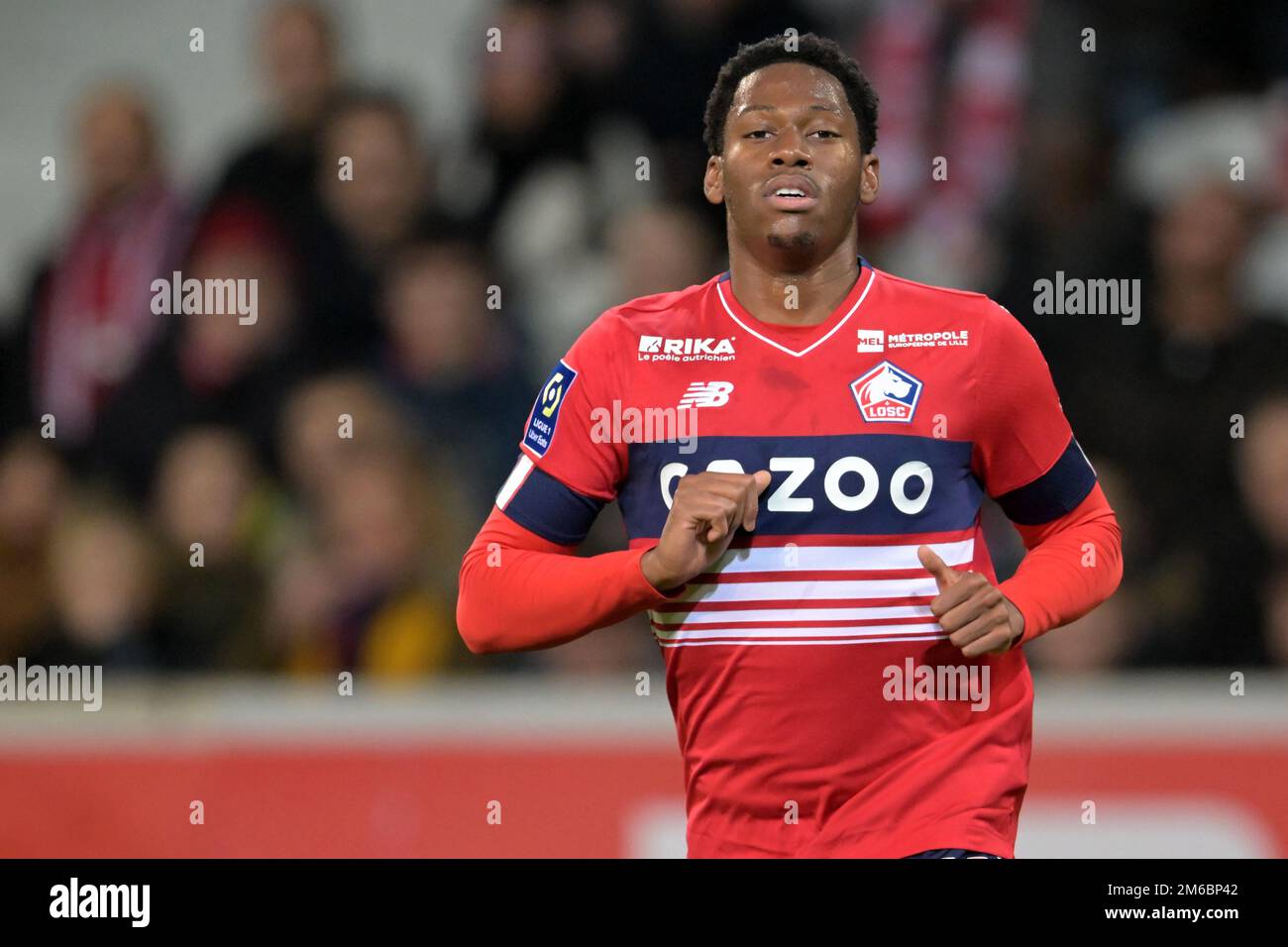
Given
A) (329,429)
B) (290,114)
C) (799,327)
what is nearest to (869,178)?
(799,327)

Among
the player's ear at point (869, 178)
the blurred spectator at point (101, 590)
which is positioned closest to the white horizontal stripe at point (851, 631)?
the player's ear at point (869, 178)

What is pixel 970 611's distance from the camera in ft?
10.8

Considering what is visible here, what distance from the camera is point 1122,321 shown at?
6.59 meters

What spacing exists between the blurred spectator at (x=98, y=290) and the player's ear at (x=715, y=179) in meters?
4.06

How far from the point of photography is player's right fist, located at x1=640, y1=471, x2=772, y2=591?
327cm

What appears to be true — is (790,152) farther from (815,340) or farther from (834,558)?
(834,558)

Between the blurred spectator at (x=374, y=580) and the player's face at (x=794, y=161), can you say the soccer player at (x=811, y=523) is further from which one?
the blurred spectator at (x=374, y=580)

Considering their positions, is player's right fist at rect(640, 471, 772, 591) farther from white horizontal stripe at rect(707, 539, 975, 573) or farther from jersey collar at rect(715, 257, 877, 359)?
jersey collar at rect(715, 257, 877, 359)

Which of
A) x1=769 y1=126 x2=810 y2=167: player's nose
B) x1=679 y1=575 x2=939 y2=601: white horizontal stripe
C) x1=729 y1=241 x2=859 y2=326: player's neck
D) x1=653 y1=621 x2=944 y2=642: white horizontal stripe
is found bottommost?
x1=653 y1=621 x2=944 y2=642: white horizontal stripe

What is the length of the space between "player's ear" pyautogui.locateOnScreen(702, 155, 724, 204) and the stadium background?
2.34m

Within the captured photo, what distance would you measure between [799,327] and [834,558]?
0.47 m

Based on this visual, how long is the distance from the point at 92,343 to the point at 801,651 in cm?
481

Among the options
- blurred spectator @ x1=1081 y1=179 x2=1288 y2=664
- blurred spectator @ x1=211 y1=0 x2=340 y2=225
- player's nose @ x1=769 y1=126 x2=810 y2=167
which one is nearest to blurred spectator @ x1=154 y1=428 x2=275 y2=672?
blurred spectator @ x1=211 y1=0 x2=340 y2=225
